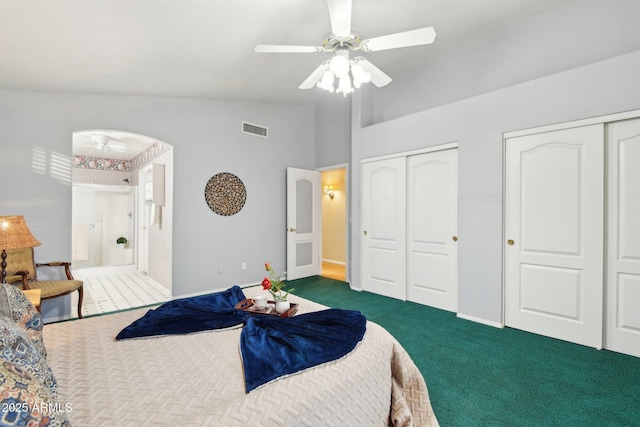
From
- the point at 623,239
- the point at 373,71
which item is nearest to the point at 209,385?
the point at 373,71

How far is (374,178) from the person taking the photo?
15.0 feet

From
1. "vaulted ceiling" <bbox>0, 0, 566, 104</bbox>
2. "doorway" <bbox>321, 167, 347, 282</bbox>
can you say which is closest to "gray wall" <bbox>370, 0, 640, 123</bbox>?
"vaulted ceiling" <bbox>0, 0, 566, 104</bbox>

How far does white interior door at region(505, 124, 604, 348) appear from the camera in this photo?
2766 mm

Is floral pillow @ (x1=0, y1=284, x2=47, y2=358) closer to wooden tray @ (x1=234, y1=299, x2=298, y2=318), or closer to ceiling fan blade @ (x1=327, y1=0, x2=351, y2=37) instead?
wooden tray @ (x1=234, y1=299, x2=298, y2=318)

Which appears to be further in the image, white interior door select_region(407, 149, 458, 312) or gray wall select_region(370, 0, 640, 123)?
white interior door select_region(407, 149, 458, 312)

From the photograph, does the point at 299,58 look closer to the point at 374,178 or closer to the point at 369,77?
the point at 369,77

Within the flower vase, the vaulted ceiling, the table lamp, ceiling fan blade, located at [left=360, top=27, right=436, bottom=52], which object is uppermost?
the vaulted ceiling

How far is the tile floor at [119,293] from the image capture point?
407 cm

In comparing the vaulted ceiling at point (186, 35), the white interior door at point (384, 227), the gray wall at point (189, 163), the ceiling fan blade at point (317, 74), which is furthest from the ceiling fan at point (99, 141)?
the white interior door at point (384, 227)

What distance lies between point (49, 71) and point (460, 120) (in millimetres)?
4252

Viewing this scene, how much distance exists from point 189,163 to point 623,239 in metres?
4.88

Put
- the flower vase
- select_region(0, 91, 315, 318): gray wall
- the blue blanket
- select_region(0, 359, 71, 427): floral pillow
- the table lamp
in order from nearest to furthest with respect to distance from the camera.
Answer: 1. select_region(0, 359, 71, 427): floral pillow
2. the blue blanket
3. the flower vase
4. the table lamp
5. select_region(0, 91, 315, 318): gray wall

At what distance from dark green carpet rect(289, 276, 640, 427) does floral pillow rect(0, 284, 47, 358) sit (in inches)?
85.6

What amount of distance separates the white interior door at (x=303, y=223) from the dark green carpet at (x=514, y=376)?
230cm
